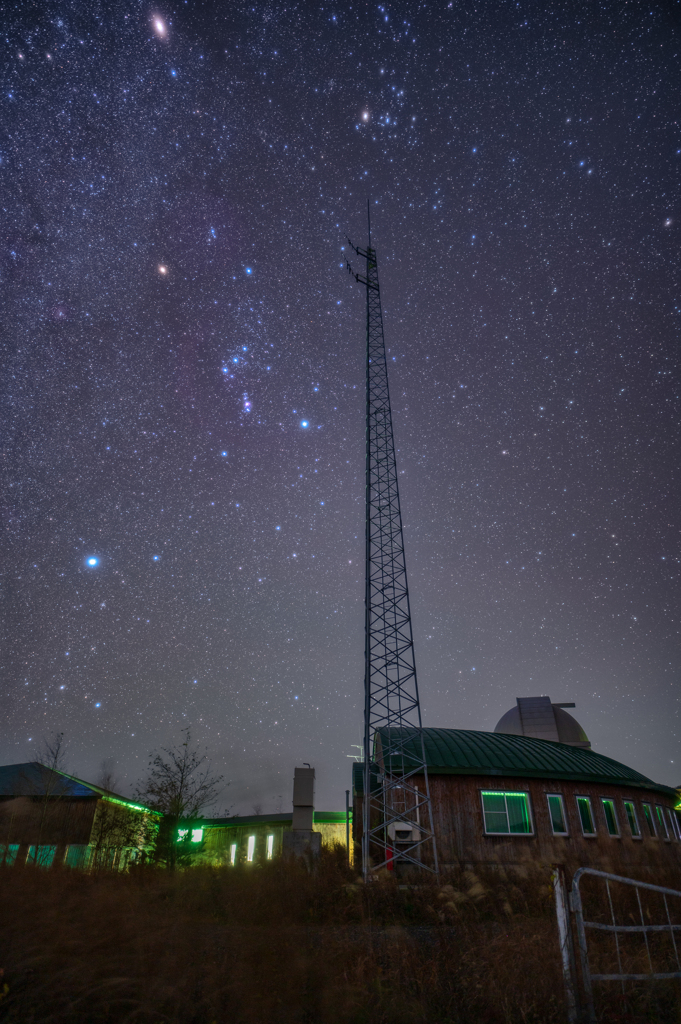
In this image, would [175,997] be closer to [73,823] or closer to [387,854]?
[387,854]

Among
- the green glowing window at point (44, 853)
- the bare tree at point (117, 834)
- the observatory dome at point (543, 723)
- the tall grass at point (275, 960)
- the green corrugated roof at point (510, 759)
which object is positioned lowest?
the tall grass at point (275, 960)

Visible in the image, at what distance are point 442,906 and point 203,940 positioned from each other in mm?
6360

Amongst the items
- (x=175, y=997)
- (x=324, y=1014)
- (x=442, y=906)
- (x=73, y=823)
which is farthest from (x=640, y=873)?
(x=73, y=823)

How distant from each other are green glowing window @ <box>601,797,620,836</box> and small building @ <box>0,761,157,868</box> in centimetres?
2106

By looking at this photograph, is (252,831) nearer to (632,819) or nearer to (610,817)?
(610,817)

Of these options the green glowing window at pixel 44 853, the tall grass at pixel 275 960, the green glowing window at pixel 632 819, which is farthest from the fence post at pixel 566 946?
the green glowing window at pixel 44 853

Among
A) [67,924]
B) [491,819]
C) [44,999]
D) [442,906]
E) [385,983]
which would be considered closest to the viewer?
[44,999]

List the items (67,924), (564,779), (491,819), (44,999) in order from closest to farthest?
1. (44,999)
2. (67,924)
3. (491,819)
4. (564,779)

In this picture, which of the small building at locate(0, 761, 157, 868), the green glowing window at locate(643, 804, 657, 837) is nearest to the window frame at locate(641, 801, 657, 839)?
the green glowing window at locate(643, 804, 657, 837)

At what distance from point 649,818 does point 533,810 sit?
8.37 metres

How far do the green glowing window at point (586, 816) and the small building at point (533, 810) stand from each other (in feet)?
0.13

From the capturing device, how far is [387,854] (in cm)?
1922

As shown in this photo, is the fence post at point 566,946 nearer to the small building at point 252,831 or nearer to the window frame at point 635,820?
the window frame at point 635,820

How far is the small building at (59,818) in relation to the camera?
86.4 ft
